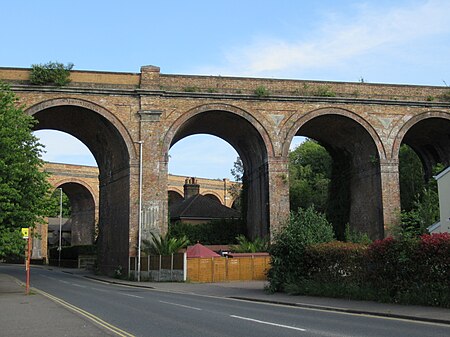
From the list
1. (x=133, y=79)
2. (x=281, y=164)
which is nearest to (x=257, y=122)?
(x=281, y=164)

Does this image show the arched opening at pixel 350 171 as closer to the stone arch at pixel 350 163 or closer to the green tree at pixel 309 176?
the stone arch at pixel 350 163

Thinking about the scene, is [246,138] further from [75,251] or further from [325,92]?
[75,251]

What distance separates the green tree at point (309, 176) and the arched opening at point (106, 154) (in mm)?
20669

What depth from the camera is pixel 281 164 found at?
35.1m

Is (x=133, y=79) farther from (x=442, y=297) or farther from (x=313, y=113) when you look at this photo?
(x=442, y=297)

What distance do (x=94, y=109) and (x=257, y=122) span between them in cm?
1001

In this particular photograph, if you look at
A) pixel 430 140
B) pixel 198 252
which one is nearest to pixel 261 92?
pixel 198 252

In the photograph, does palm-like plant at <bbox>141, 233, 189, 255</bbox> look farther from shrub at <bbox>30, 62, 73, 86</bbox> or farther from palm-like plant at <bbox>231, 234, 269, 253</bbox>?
shrub at <bbox>30, 62, 73, 86</bbox>

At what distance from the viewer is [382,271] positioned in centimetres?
1709

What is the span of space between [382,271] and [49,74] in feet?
78.1

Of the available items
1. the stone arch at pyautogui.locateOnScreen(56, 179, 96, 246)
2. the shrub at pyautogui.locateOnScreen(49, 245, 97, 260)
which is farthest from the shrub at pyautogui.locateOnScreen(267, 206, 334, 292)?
the stone arch at pyautogui.locateOnScreen(56, 179, 96, 246)

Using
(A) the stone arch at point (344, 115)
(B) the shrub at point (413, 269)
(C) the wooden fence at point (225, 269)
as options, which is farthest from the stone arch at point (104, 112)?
(B) the shrub at point (413, 269)

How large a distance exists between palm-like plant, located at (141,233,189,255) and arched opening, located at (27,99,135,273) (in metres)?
1.33

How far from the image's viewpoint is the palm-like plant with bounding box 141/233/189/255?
107 ft
